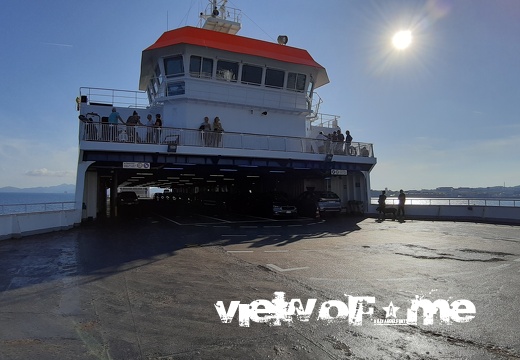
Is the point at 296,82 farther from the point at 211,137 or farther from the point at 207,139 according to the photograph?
the point at 207,139

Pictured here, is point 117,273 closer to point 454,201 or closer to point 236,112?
point 236,112

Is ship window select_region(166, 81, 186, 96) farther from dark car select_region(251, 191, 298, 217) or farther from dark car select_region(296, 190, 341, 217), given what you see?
dark car select_region(296, 190, 341, 217)

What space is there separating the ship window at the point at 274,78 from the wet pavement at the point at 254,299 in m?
15.4

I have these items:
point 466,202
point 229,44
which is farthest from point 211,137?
point 466,202

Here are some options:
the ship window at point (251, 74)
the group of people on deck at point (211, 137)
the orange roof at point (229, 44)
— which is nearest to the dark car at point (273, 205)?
the group of people on deck at point (211, 137)

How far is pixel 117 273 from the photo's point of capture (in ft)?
26.7

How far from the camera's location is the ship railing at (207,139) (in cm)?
1823

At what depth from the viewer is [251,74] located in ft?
79.7

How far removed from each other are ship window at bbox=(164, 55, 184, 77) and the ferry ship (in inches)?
2.3

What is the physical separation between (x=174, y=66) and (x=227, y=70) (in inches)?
128

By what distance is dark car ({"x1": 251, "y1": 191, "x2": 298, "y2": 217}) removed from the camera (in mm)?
23131

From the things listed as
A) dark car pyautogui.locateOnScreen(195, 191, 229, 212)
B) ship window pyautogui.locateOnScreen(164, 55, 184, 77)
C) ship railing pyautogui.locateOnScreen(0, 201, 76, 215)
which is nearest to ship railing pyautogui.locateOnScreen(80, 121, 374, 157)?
ship railing pyautogui.locateOnScreen(0, 201, 76, 215)

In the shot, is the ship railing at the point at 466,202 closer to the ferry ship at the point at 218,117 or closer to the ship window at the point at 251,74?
the ferry ship at the point at 218,117

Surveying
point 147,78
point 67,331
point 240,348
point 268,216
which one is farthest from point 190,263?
point 147,78
